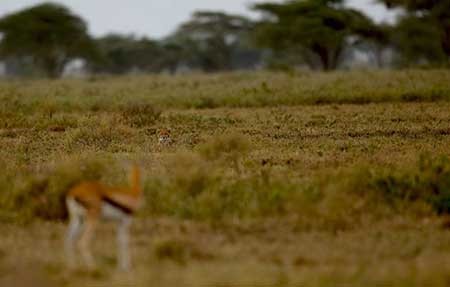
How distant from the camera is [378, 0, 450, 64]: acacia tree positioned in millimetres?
39562

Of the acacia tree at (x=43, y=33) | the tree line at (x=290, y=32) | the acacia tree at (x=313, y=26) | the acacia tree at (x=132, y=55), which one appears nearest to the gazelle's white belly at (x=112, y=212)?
the tree line at (x=290, y=32)

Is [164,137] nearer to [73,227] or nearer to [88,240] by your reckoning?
[73,227]

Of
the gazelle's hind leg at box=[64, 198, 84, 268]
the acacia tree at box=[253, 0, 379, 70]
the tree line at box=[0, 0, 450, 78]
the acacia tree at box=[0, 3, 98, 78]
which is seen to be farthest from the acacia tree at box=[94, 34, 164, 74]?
the gazelle's hind leg at box=[64, 198, 84, 268]

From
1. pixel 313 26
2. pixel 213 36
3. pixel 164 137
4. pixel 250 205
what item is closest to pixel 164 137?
pixel 164 137

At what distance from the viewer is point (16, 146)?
14078 millimetres

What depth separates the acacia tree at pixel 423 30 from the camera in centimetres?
3956

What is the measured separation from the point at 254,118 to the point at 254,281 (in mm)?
11788

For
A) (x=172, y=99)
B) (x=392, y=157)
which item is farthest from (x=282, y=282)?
(x=172, y=99)

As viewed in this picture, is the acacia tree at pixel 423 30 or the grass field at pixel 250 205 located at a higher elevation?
the acacia tree at pixel 423 30

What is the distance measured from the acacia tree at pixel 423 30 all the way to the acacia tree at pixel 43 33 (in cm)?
1677

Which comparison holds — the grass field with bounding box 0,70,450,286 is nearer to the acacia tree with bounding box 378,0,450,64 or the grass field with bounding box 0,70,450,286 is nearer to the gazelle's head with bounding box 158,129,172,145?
the gazelle's head with bounding box 158,129,172,145

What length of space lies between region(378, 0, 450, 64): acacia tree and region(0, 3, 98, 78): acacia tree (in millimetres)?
16771

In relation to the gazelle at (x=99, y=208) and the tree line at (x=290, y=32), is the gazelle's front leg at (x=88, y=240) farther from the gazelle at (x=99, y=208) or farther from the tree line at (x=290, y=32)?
the tree line at (x=290, y=32)

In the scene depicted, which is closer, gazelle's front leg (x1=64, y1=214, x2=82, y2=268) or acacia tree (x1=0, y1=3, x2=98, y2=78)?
gazelle's front leg (x1=64, y1=214, x2=82, y2=268)
